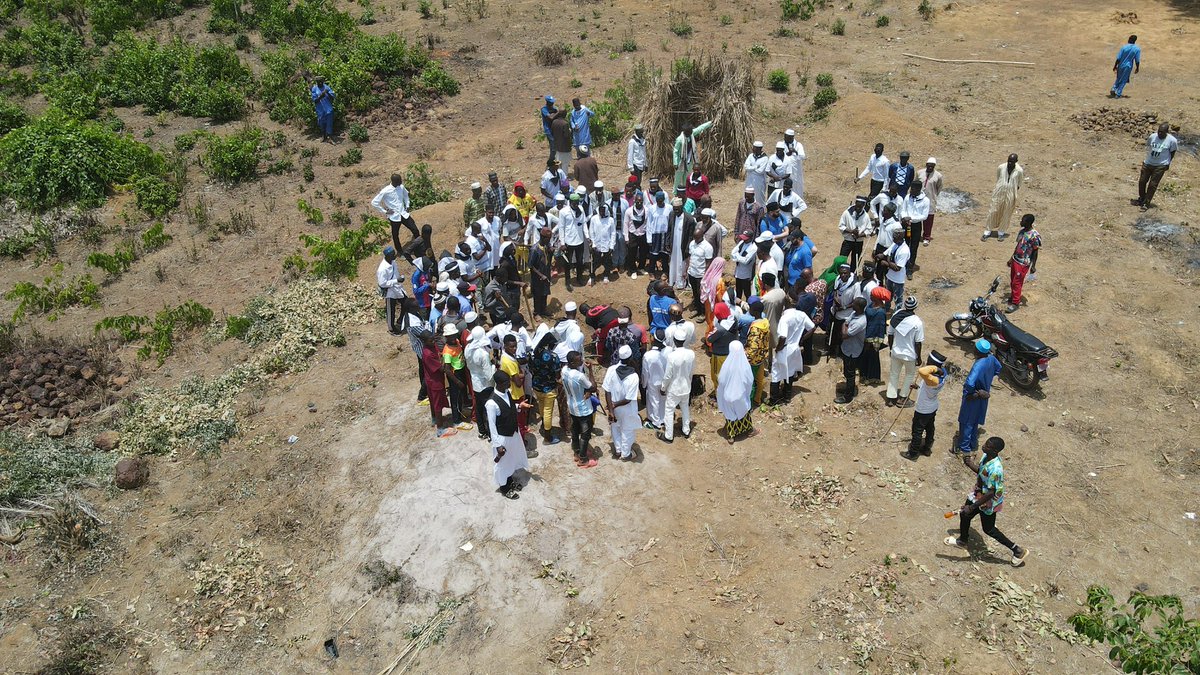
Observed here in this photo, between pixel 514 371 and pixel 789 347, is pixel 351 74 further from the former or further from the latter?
pixel 789 347

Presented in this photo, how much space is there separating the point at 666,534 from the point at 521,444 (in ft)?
6.13

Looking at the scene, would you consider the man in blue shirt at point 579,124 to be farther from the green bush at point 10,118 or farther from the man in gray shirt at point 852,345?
the green bush at point 10,118

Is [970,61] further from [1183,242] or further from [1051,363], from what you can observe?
[1051,363]

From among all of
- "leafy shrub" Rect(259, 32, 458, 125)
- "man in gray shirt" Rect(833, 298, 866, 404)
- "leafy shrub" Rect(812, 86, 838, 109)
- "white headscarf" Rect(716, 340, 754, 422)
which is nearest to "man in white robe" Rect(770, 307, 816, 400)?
"man in gray shirt" Rect(833, 298, 866, 404)


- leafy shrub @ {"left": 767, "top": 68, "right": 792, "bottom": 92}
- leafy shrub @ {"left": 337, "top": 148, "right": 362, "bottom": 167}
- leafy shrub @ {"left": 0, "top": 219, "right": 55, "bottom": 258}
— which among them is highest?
leafy shrub @ {"left": 767, "top": 68, "right": 792, "bottom": 92}

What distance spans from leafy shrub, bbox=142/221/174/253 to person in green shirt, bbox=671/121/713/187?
1004 centimetres

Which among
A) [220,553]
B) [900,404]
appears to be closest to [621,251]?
[900,404]

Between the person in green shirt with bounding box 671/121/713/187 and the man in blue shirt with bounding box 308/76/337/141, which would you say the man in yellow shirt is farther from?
the man in blue shirt with bounding box 308/76/337/141

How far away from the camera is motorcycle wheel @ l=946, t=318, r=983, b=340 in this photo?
1104 centimetres

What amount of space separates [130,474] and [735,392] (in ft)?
24.2

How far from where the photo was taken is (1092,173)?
15.4 m

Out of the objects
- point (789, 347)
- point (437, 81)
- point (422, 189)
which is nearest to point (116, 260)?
point (422, 189)

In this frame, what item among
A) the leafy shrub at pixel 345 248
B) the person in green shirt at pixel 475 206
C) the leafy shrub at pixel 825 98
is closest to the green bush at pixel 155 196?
the leafy shrub at pixel 345 248

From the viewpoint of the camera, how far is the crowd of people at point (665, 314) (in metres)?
9.19
